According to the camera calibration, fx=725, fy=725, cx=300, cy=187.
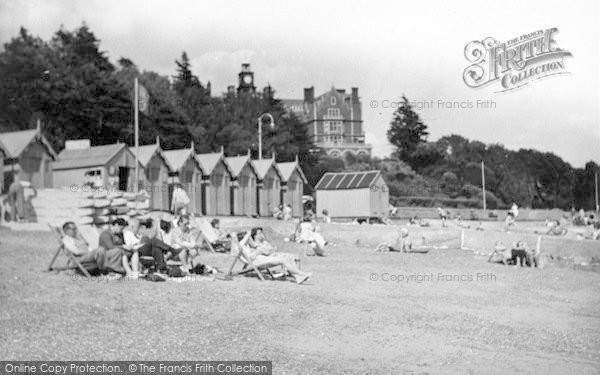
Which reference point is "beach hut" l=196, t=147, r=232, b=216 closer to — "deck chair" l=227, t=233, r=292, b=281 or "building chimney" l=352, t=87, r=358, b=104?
"deck chair" l=227, t=233, r=292, b=281

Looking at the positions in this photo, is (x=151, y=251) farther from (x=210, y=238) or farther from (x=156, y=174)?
(x=156, y=174)

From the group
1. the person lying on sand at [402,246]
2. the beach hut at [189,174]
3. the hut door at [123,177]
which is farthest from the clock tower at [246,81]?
the person lying on sand at [402,246]

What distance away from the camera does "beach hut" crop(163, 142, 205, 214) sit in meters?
32.2

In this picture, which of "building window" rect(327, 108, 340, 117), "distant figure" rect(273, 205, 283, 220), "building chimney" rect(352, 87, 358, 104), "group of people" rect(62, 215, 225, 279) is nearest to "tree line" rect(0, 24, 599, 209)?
"distant figure" rect(273, 205, 283, 220)

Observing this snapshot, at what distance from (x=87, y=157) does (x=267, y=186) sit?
10730 millimetres

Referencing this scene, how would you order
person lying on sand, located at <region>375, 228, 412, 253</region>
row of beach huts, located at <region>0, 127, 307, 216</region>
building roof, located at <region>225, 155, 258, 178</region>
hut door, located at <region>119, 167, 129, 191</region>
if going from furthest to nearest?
building roof, located at <region>225, 155, 258, 178</region>, hut door, located at <region>119, 167, 129, 191</region>, row of beach huts, located at <region>0, 127, 307, 216</region>, person lying on sand, located at <region>375, 228, 412, 253</region>

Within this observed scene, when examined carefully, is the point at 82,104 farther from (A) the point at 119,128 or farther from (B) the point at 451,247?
(B) the point at 451,247

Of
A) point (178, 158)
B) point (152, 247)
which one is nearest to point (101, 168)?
point (178, 158)

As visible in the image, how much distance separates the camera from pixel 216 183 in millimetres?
34562

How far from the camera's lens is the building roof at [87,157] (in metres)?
28.8

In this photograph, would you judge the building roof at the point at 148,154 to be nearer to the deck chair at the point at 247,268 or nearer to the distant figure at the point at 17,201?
the distant figure at the point at 17,201

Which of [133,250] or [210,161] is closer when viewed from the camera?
[133,250]

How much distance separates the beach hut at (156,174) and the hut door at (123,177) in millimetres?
1099

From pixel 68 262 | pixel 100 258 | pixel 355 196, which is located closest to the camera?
pixel 100 258
